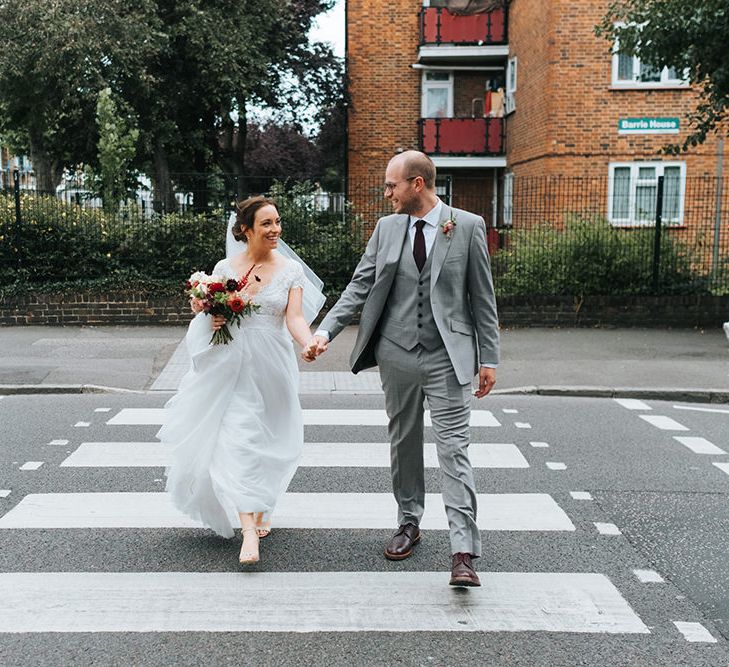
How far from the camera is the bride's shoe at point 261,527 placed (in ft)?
17.4

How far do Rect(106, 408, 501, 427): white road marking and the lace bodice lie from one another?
11.2 ft

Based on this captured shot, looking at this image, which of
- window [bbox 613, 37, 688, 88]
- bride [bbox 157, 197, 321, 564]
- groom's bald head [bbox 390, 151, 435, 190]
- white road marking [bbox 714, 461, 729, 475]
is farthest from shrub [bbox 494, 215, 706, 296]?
groom's bald head [bbox 390, 151, 435, 190]

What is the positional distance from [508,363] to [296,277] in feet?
23.5

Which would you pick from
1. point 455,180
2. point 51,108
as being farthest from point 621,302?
point 51,108

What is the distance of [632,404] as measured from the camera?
32.5 feet

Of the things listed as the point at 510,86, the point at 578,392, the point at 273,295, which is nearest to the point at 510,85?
the point at 510,86

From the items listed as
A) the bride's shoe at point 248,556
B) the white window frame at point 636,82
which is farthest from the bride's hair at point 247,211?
the white window frame at point 636,82

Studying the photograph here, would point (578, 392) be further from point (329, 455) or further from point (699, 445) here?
point (329, 455)

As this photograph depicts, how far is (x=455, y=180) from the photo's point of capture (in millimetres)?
28125

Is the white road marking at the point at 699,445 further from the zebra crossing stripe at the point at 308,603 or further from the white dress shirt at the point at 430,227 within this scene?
the white dress shirt at the point at 430,227

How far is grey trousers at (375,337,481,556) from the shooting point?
4609 millimetres

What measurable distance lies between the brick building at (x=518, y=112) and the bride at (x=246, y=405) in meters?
10.9

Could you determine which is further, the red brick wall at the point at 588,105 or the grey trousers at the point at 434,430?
the red brick wall at the point at 588,105

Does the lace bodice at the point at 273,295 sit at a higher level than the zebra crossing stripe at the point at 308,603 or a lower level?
higher
